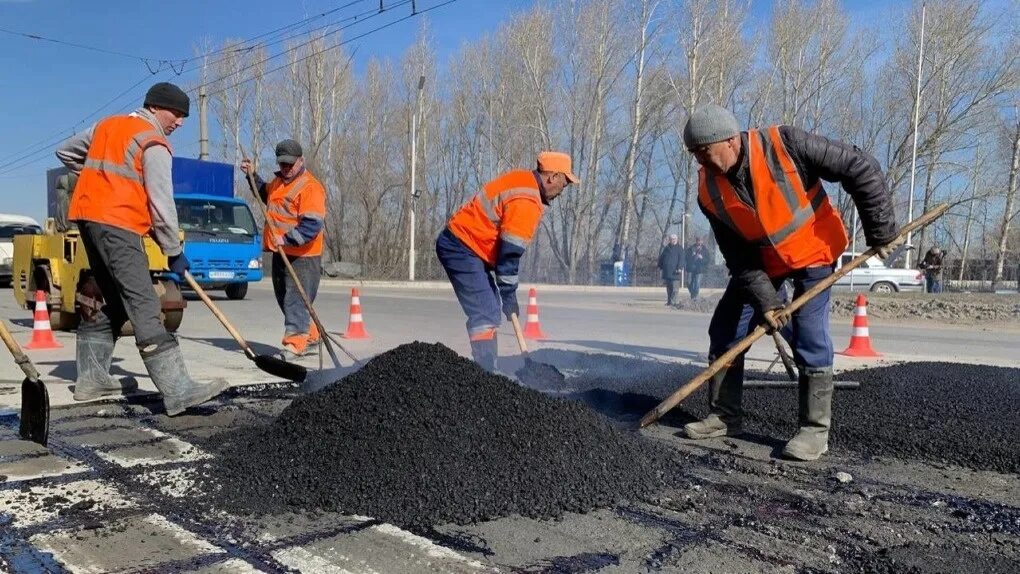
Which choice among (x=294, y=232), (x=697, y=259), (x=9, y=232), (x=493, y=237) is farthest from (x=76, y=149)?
(x=9, y=232)

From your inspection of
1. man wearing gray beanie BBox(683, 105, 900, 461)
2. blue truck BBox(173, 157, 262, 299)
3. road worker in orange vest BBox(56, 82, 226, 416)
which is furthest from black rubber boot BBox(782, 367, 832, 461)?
blue truck BBox(173, 157, 262, 299)

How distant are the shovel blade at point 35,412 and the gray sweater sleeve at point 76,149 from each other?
4.56ft

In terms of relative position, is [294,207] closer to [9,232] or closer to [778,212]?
[778,212]

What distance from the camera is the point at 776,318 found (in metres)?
3.52

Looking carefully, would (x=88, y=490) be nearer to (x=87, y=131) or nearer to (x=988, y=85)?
(x=87, y=131)

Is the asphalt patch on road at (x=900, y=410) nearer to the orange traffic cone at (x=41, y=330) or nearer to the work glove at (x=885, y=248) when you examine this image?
the work glove at (x=885, y=248)

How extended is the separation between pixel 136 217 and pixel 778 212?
10.9 ft

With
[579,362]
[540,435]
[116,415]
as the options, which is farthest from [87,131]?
[579,362]

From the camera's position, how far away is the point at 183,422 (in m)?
4.08

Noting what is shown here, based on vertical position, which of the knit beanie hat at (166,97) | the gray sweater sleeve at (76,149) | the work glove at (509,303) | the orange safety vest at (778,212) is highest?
the knit beanie hat at (166,97)

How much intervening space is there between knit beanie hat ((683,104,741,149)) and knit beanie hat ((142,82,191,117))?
9.34 ft

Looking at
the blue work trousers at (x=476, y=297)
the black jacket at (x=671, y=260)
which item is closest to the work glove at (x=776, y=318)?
the blue work trousers at (x=476, y=297)

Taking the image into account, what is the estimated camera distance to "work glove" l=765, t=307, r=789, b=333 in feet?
A: 11.5

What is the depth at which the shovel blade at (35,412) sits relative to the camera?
11.6 feet
